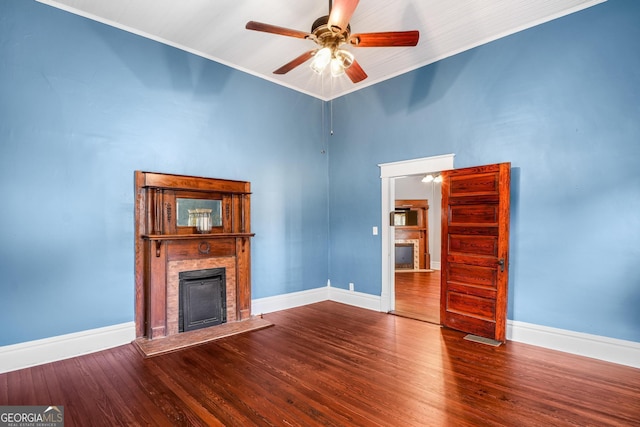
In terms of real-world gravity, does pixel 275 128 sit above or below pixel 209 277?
above

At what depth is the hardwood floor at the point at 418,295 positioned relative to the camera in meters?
4.81

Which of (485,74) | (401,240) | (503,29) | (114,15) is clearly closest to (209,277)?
(114,15)

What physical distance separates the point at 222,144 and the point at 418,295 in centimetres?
444

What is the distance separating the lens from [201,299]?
13.3ft

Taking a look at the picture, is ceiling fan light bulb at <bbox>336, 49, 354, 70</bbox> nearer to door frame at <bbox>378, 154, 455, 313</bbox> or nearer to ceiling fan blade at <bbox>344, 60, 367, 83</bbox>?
ceiling fan blade at <bbox>344, 60, 367, 83</bbox>

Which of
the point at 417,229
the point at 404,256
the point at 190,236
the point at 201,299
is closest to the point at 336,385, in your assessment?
the point at 201,299

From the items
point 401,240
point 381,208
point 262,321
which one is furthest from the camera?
point 401,240

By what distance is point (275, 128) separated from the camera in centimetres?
515

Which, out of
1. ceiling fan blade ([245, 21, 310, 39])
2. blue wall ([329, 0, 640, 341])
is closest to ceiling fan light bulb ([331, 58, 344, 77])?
ceiling fan blade ([245, 21, 310, 39])

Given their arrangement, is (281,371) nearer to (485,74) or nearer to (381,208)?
(381,208)

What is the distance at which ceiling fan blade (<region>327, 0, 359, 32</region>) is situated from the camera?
2343 mm

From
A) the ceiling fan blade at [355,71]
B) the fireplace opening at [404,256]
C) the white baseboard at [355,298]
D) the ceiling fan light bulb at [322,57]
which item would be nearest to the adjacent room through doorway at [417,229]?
the fireplace opening at [404,256]

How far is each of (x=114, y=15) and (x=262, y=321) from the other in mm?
4049

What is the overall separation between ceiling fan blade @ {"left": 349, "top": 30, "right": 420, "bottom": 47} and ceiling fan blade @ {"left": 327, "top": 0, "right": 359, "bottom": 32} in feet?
0.65
